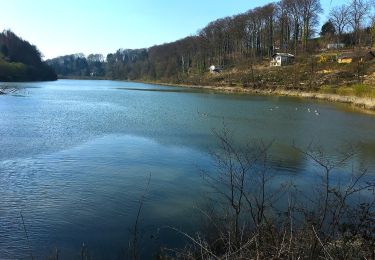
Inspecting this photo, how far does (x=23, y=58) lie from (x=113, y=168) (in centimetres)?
11428

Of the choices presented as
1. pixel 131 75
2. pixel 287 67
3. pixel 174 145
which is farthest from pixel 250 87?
pixel 131 75

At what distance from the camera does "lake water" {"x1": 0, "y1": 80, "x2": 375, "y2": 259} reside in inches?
368

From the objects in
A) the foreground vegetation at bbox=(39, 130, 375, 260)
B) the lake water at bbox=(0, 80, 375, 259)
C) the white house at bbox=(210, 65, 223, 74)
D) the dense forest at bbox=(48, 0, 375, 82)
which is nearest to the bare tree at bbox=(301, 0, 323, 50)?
the dense forest at bbox=(48, 0, 375, 82)

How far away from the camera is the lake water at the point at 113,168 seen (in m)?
9.36

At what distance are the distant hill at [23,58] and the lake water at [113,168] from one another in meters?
82.8

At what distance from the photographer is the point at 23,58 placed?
118688 mm

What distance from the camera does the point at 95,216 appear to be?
Answer: 1048cm

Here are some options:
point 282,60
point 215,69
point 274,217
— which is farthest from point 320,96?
point 215,69

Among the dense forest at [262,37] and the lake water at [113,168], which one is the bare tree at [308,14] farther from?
the lake water at [113,168]

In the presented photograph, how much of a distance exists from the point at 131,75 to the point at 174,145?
146819 millimetres

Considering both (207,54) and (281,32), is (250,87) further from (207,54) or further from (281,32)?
(207,54)

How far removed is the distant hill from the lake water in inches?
3262

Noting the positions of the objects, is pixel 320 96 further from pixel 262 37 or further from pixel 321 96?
pixel 262 37

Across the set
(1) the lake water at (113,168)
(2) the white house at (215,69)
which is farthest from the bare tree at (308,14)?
(1) the lake water at (113,168)
